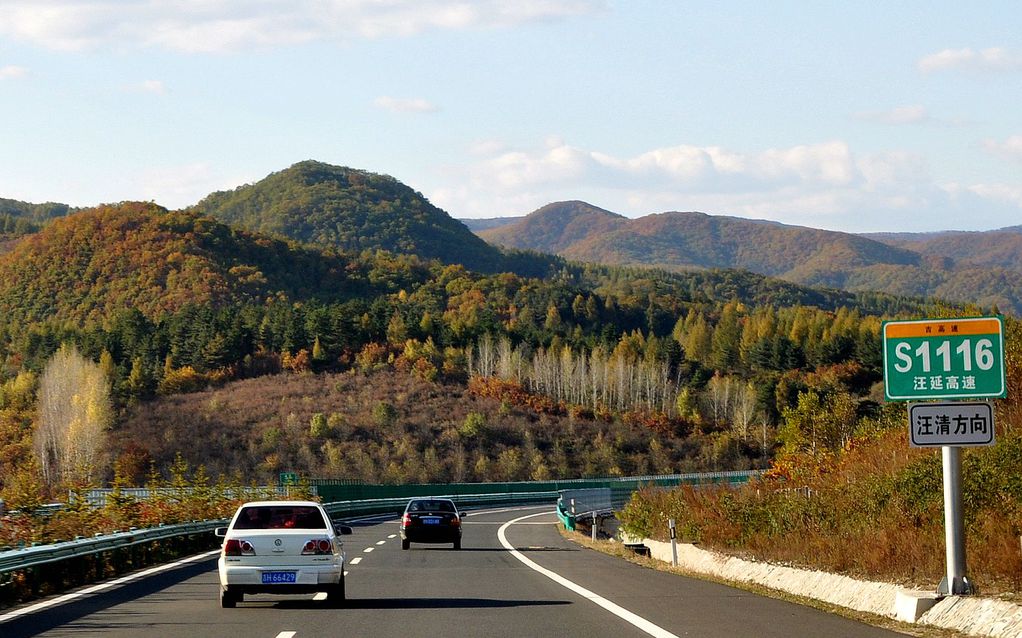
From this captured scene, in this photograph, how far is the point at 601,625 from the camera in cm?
1458

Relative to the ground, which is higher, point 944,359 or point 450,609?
point 944,359

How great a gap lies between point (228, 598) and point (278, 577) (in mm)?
729

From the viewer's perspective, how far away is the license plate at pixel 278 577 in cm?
1689

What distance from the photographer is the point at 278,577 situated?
16.9m

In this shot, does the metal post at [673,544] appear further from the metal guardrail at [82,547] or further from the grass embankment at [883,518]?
the metal guardrail at [82,547]

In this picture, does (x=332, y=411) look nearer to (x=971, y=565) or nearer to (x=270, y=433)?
(x=270, y=433)

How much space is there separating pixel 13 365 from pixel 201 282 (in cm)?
4168

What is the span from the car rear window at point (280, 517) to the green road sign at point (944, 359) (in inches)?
309

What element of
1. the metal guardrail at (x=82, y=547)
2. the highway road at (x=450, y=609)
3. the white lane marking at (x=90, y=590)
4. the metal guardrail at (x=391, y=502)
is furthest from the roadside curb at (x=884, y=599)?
the metal guardrail at (x=82, y=547)

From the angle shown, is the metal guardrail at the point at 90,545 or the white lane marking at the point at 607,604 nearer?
the white lane marking at the point at 607,604

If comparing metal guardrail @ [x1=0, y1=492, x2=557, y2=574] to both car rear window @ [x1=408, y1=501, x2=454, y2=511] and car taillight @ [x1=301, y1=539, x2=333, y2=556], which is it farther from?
car rear window @ [x1=408, y1=501, x2=454, y2=511]

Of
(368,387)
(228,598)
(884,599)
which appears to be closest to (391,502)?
(228,598)

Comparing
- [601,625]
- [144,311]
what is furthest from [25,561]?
[144,311]

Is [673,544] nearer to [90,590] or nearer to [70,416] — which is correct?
[90,590]
